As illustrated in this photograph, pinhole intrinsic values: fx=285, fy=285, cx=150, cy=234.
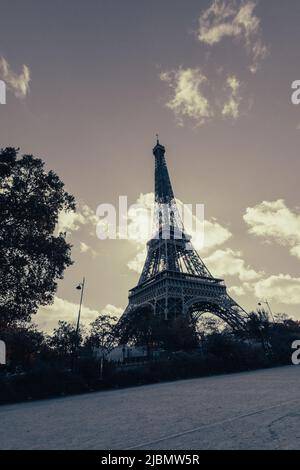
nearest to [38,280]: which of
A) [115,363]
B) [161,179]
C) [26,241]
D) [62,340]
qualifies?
[26,241]

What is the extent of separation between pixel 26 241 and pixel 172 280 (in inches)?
1309

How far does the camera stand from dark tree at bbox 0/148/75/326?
1850 cm

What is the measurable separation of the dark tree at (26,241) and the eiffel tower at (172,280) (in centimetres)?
2774

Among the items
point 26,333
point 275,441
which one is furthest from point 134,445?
point 26,333

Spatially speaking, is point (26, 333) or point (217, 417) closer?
point (217, 417)

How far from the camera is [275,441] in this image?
13.1ft

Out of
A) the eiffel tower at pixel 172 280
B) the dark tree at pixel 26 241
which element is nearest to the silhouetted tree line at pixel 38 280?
the dark tree at pixel 26 241

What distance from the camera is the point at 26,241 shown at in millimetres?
18625

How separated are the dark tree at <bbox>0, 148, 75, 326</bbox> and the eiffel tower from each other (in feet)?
91.0

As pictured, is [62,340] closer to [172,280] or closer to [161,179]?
[172,280]

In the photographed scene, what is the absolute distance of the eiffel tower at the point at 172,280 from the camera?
48.0 m

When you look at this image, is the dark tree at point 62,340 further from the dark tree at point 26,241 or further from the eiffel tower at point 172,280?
the dark tree at point 26,241
